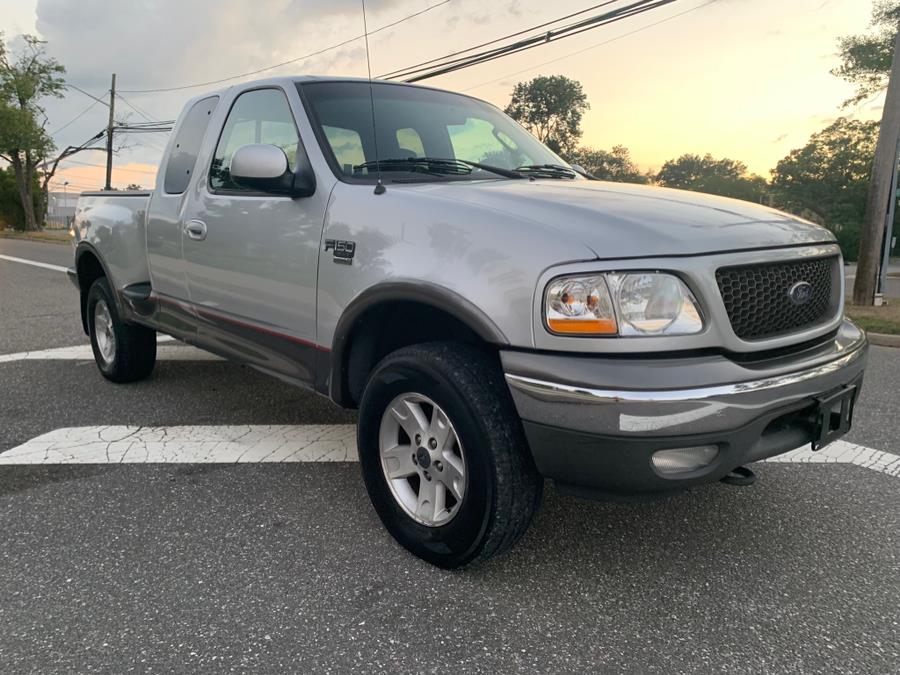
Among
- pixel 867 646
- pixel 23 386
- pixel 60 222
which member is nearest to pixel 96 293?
pixel 23 386

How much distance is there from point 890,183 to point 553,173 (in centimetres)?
881

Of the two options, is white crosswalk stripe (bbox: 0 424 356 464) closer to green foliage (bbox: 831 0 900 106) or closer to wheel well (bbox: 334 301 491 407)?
wheel well (bbox: 334 301 491 407)

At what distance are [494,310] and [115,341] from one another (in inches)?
148

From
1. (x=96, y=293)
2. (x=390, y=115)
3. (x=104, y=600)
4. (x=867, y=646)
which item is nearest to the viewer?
(x=867, y=646)

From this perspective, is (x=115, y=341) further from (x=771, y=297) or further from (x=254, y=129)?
(x=771, y=297)

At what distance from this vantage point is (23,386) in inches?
204

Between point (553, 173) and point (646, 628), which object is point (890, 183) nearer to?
point (553, 173)

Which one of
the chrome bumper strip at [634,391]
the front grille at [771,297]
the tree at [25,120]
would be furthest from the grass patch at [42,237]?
the front grille at [771,297]

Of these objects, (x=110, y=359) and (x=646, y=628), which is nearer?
(x=646, y=628)

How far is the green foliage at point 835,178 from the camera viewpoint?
1654 inches

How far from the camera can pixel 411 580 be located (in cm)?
253

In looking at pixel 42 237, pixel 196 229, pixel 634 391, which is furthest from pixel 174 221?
pixel 42 237

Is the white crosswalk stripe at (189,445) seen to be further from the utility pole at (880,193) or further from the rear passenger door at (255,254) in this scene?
the utility pole at (880,193)

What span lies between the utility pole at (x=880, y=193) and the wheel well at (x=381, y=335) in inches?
381
